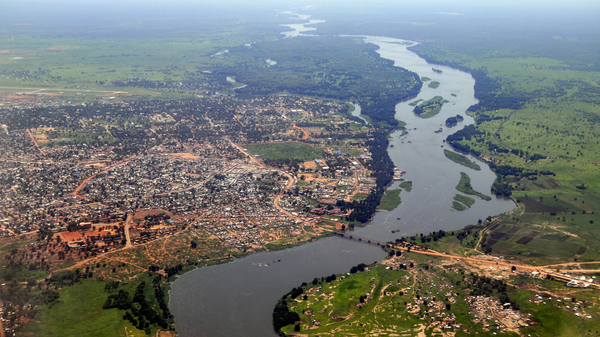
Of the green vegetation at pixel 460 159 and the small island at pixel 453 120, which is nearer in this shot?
the green vegetation at pixel 460 159

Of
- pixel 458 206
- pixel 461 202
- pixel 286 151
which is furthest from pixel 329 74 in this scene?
pixel 458 206

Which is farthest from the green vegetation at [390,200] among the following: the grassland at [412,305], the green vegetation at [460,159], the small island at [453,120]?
the small island at [453,120]

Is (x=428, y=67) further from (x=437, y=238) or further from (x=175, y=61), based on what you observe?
(x=437, y=238)

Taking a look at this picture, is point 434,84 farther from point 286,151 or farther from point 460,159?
point 286,151

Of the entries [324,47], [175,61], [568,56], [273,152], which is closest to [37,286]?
[273,152]

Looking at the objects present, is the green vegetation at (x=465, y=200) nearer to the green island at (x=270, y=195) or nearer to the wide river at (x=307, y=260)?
the green island at (x=270, y=195)

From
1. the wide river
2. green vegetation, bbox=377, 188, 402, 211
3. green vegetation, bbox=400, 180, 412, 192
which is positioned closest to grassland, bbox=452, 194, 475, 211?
the wide river

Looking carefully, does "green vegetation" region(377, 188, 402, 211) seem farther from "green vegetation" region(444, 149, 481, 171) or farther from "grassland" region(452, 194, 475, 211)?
"green vegetation" region(444, 149, 481, 171)
